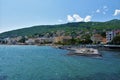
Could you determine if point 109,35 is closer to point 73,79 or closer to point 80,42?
point 80,42

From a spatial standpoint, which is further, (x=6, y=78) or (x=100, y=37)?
(x=100, y=37)

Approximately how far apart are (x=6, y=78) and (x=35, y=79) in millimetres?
3620

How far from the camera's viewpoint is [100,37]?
634 feet

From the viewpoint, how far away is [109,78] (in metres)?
31.4

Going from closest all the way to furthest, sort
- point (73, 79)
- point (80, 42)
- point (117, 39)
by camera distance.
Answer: point (73, 79)
point (117, 39)
point (80, 42)

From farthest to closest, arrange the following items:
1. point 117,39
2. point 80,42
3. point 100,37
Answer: point 100,37 → point 80,42 → point 117,39

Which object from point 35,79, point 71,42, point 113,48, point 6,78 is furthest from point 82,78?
point 71,42

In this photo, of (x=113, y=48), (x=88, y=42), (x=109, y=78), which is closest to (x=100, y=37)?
(x=88, y=42)

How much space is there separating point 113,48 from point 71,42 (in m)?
71.7

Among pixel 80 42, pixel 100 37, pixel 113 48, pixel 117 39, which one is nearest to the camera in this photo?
pixel 113 48

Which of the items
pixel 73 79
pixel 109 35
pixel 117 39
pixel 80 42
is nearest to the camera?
pixel 73 79

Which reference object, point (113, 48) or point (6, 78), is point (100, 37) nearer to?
point (113, 48)

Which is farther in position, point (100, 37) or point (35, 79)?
point (100, 37)

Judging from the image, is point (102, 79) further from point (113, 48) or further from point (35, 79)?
point (113, 48)
